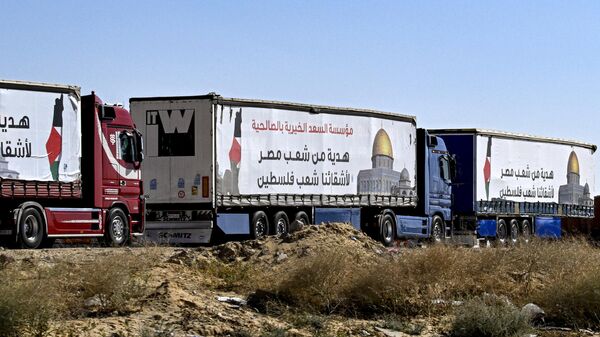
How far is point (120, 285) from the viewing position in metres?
15.7

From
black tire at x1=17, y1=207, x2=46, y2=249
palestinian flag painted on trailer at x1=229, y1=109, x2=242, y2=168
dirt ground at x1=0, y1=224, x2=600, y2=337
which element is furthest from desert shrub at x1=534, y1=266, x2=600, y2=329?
palestinian flag painted on trailer at x1=229, y1=109, x2=242, y2=168

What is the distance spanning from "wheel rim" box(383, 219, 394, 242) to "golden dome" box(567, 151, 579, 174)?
14554mm

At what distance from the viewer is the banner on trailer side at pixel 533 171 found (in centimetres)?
4262

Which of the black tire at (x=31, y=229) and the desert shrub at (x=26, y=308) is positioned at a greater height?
the black tire at (x=31, y=229)

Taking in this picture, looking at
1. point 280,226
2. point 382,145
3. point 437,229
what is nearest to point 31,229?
point 280,226

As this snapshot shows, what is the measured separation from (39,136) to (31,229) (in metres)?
2.07

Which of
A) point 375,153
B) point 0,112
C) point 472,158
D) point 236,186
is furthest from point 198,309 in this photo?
point 472,158

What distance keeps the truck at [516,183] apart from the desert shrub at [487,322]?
74.7ft

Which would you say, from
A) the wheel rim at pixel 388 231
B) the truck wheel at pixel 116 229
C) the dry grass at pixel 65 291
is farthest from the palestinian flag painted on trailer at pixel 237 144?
the dry grass at pixel 65 291

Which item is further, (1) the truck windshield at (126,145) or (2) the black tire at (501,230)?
(2) the black tire at (501,230)

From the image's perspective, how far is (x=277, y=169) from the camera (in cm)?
3306

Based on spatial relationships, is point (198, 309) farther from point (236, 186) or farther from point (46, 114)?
point (236, 186)

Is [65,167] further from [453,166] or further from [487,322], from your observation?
[487,322]

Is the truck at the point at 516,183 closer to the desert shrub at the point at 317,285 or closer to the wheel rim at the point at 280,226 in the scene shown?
the wheel rim at the point at 280,226
